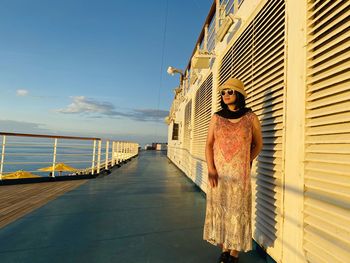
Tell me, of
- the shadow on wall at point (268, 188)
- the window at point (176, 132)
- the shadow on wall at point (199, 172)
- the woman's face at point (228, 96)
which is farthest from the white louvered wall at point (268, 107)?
the window at point (176, 132)

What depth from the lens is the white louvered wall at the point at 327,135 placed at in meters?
1.27

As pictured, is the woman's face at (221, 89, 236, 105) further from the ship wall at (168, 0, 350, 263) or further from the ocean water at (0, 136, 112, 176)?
the ocean water at (0, 136, 112, 176)

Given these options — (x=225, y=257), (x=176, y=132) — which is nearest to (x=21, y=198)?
(x=225, y=257)

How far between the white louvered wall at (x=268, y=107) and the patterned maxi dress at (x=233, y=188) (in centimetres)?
31

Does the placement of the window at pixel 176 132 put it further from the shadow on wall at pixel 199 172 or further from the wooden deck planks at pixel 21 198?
the wooden deck planks at pixel 21 198

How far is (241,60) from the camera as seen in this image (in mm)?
2943

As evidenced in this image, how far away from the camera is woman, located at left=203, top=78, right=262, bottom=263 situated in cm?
177

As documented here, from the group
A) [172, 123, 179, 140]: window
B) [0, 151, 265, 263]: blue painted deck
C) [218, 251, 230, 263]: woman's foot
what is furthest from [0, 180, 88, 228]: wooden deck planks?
[172, 123, 179, 140]: window

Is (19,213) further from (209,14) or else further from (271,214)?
(209,14)

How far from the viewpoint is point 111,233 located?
2.60 m

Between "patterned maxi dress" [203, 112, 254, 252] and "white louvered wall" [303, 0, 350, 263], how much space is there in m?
0.40

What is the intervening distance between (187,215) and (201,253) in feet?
4.09

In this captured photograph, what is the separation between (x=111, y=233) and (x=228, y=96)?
1.98 m

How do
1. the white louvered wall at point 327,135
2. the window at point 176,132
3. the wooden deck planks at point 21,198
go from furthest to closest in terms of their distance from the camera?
the window at point 176,132, the wooden deck planks at point 21,198, the white louvered wall at point 327,135
